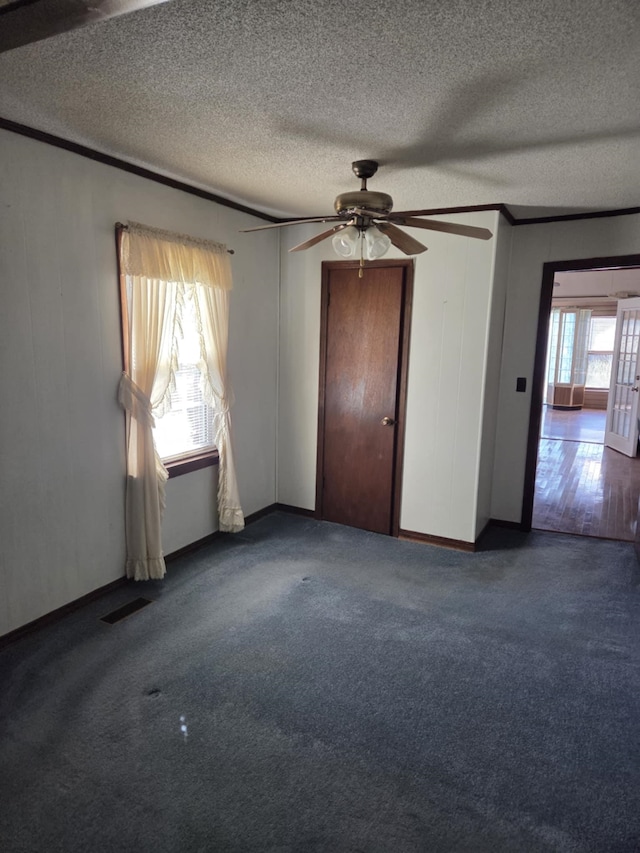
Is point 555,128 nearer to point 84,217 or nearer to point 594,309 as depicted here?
point 84,217

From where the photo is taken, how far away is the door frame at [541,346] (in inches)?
160

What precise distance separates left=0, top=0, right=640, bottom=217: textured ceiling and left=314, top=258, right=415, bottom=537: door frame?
0.90 metres

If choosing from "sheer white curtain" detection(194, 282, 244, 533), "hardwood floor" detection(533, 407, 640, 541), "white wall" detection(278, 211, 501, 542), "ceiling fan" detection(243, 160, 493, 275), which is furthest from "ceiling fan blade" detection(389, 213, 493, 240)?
"hardwood floor" detection(533, 407, 640, 541)

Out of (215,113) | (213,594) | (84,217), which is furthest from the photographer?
(213,594)

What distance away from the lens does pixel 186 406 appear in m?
3.85

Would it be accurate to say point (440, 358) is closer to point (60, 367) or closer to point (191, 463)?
point (191, 463)

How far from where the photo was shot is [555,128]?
7.80 ft

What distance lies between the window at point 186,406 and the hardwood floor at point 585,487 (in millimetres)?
2978

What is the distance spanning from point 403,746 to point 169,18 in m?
2.66

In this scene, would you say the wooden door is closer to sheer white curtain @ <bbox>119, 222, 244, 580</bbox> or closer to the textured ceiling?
the textured ceiling

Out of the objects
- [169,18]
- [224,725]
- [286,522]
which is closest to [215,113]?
[169,18]

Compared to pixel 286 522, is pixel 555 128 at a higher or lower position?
higher

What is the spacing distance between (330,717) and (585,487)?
14.9 ft

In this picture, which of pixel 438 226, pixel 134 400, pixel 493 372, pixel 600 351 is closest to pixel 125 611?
pixel 134 400
